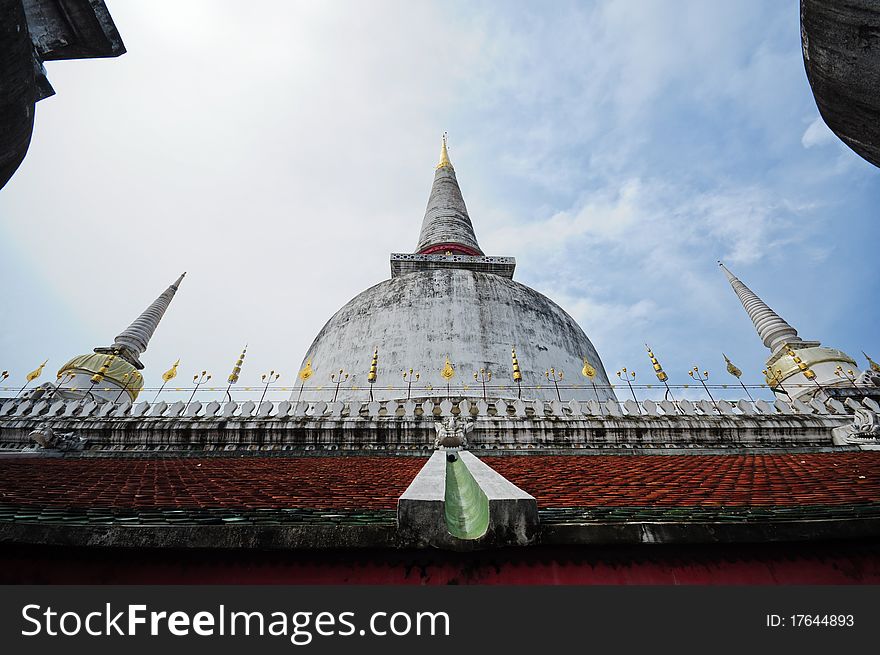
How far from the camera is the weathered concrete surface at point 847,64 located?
110 inches

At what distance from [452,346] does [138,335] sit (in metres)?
14.9

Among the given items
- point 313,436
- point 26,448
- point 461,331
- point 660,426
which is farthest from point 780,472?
point 26,448

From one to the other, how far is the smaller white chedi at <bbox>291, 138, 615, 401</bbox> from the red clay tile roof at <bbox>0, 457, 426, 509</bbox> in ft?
17.4

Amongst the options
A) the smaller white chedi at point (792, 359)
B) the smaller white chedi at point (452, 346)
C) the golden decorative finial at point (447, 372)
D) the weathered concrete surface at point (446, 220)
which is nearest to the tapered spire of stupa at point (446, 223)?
the weathered concrete surface at point (446, 220)

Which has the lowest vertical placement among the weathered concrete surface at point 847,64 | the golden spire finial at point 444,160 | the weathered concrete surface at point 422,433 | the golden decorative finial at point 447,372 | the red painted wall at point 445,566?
the red painted wall at point 445,566

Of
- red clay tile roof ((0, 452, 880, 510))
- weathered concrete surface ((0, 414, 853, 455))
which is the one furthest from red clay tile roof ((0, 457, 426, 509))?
weathered concrete surface ((0, 414, 853, 455))

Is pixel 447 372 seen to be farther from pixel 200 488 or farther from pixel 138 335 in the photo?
pixel 138 335

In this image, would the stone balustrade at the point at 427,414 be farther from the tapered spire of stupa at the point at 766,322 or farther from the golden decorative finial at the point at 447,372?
the tapered spire of stupa at the point at 766,322

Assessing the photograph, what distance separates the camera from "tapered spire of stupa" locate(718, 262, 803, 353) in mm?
18250

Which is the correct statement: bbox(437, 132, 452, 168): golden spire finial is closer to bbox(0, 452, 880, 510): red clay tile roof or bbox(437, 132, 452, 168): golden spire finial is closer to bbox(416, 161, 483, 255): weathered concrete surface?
bbox(416, 161, 483, 255): weathered concrete surface

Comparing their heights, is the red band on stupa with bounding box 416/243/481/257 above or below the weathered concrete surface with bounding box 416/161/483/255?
below

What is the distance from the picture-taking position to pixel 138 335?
18.1 meters

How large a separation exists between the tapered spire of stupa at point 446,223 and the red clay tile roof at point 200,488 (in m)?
15.2

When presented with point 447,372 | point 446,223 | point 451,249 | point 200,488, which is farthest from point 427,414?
point 446,223
